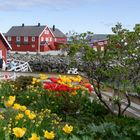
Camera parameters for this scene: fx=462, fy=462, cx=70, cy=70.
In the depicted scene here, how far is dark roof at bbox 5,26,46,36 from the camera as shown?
337 feet

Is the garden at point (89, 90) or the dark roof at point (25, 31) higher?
the garden at point (89, 90)

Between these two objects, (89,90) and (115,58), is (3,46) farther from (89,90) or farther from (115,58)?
(115,58)

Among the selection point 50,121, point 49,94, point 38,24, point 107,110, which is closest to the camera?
point 50,121

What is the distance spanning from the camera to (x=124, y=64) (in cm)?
1059

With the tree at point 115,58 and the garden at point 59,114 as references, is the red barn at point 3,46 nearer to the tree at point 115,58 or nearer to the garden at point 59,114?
the garden at point 59,114

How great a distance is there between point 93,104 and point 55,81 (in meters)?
1.24

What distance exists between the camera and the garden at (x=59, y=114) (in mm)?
7125

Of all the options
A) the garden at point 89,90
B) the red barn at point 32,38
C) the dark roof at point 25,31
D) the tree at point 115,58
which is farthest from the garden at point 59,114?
the dark roof at point 25,31

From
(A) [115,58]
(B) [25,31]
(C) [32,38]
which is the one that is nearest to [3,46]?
(A) [115,58]

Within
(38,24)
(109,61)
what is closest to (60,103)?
(109,61)

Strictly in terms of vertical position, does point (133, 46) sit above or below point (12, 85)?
above

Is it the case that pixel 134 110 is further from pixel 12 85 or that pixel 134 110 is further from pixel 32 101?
pixel 12 85

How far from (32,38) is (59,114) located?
9131cm

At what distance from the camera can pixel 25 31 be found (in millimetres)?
106500
